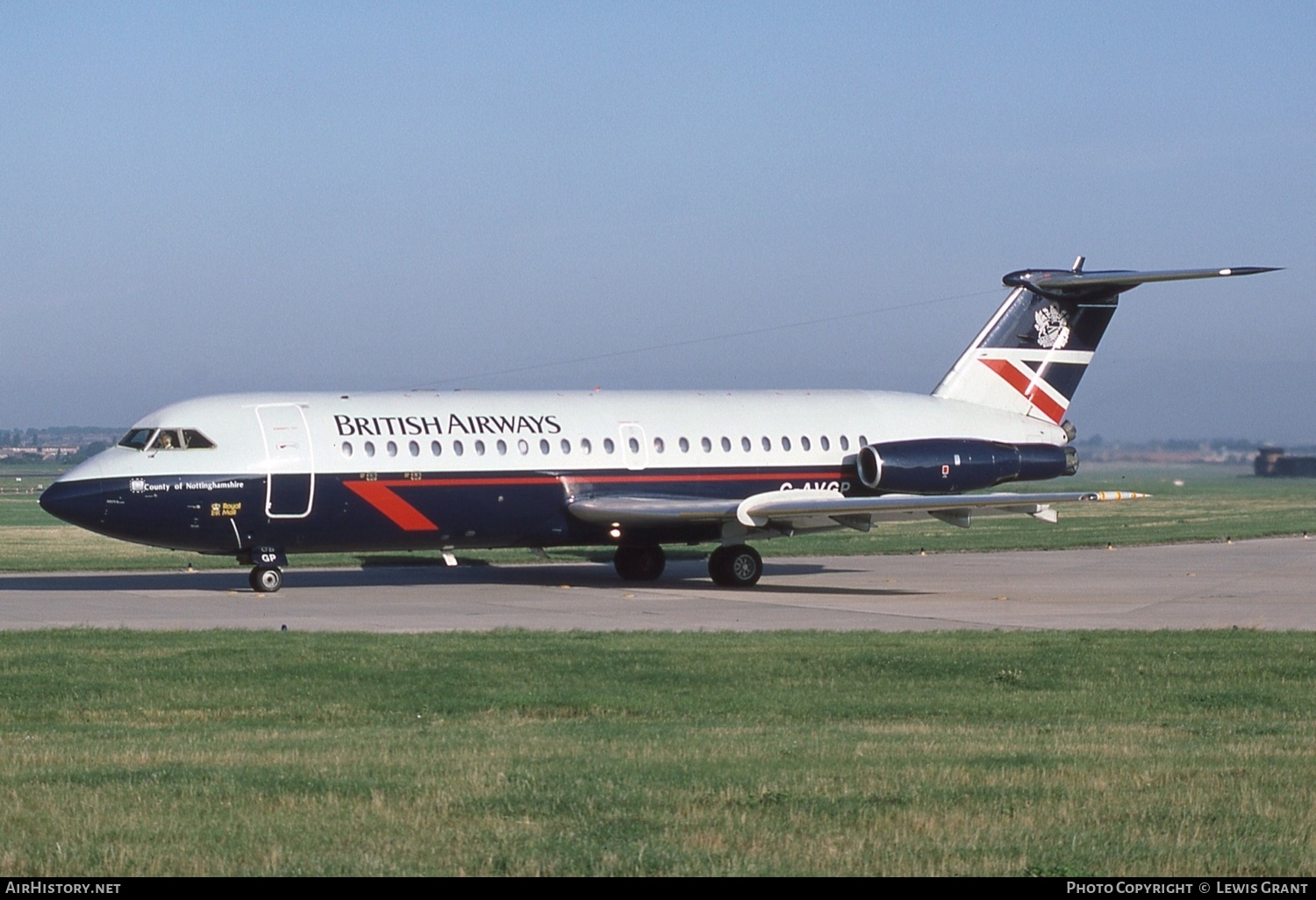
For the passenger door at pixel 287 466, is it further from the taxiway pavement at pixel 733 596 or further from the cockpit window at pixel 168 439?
the taxiway pavement at pixel 733 596

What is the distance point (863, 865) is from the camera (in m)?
8.19

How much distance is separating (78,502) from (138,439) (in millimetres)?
1592

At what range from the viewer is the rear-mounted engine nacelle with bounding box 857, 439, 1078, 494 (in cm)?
3123

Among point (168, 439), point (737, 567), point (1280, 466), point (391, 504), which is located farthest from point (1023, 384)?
point (1280, 466)

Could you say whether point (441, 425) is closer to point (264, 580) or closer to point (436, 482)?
point (436, 482)

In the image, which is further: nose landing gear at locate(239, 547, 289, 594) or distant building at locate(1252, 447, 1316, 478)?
distant building at locate(1252, 447, 1316, 478)

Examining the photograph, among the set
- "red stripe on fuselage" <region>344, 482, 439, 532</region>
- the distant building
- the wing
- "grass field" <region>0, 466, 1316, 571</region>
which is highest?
"red stripe on fuselage" <region>344, 482, 439, 532</region>

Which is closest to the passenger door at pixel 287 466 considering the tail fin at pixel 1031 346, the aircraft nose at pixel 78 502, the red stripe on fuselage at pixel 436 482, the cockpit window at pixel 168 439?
the red stripe on fuselage at pixel 436 482

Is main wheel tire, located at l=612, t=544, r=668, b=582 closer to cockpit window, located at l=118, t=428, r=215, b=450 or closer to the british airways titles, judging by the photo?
the british airways titles

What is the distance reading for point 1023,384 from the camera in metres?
34.1

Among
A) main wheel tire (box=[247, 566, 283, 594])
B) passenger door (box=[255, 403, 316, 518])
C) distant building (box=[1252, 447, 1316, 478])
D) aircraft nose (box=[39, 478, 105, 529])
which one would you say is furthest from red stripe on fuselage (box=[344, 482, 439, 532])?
distant building (box=[1252, 447, 1316, 478])

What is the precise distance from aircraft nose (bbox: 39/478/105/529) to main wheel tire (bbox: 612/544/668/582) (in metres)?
9.93

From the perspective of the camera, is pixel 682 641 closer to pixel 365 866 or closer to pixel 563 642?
pixel 563 642
